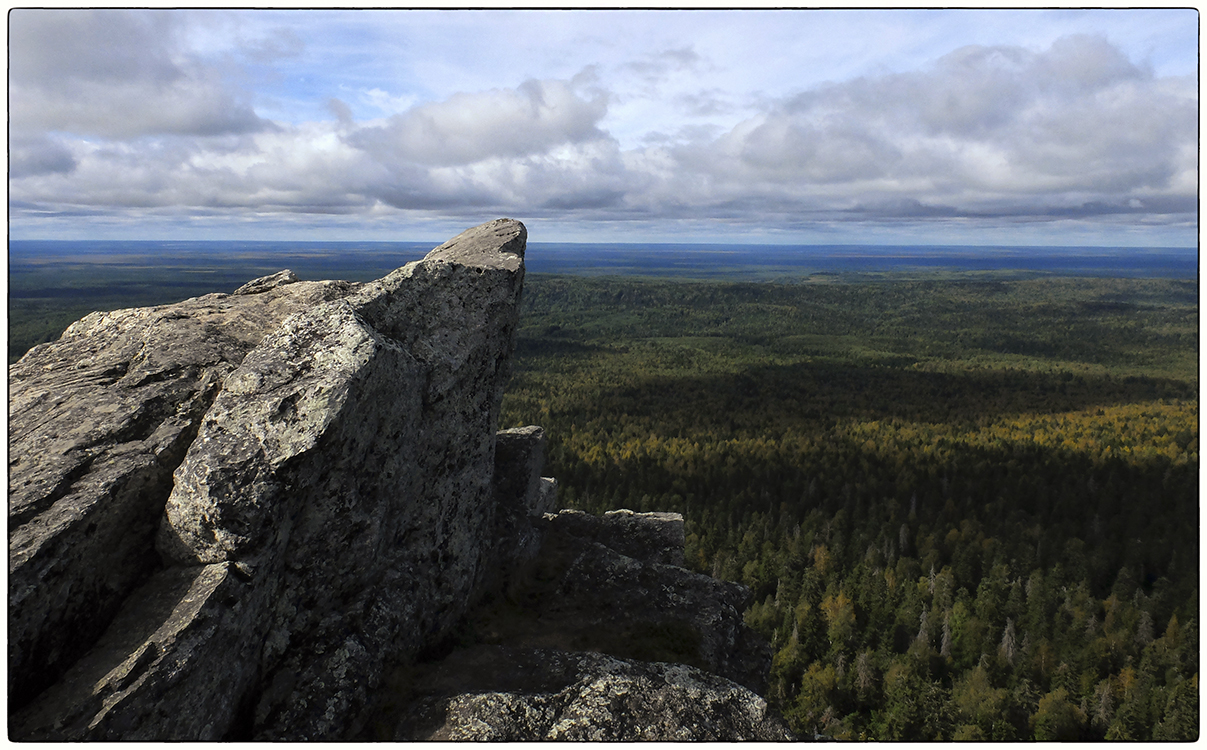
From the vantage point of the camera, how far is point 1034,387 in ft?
583

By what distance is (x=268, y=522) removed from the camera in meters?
12.5

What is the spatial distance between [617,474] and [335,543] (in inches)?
3528

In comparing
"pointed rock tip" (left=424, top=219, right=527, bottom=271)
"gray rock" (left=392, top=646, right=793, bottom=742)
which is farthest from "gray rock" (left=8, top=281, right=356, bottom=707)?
"gray rock" (left=392, top=646, right=793, bottom=742)

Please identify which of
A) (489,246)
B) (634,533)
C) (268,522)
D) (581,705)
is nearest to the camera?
(268,522)

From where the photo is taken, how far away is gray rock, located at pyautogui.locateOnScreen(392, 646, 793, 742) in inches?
532

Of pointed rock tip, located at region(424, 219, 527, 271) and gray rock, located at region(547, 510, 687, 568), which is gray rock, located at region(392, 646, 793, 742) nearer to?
gray rock, located at region(547, 510, 687, 568)

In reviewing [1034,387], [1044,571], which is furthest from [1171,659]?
[1034,387]

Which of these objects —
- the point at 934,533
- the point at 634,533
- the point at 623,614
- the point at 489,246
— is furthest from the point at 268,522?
the point at 934,533

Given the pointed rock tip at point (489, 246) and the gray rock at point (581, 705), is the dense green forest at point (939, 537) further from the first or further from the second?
the pointed rock tip at point (489, 246)

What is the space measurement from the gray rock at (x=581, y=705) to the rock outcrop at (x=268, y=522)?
3.2 inches

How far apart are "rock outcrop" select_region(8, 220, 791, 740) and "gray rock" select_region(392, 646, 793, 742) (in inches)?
3.2

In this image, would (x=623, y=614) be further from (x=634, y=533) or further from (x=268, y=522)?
(x=268, y=522)

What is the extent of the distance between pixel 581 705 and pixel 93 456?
10.8m

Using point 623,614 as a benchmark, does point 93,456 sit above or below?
above
